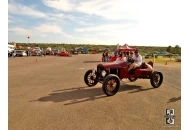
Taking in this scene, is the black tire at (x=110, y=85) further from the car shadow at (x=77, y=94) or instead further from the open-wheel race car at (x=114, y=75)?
the car shadow at (x=77, y=94)

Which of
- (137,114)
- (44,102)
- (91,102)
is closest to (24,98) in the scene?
(44,102)

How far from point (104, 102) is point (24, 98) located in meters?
2.80

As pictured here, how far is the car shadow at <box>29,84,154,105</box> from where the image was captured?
25.7 feet

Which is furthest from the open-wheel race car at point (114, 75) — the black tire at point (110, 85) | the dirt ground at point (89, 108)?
the dirt ground at point (89, 108)

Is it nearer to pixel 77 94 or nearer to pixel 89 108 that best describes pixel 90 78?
pixel 77 94

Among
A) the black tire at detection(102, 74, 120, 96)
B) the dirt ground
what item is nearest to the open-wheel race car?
the black tire at detection(102, 74, 120, 96)

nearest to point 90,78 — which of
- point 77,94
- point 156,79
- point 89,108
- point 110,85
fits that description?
point 77,94

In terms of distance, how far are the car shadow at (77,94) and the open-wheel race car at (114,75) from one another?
1.29ft

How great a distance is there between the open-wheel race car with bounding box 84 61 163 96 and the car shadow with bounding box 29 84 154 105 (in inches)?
15.5

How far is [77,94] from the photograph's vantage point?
882cm

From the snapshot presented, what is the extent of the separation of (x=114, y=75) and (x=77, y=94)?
1592 mm

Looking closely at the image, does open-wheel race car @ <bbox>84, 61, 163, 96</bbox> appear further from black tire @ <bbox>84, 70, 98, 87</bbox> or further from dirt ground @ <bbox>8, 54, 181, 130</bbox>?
dirt ground @ <bbox>8, 54, 181, 130</bbox>
